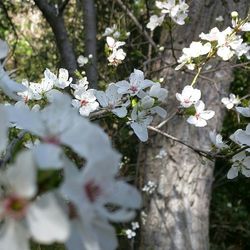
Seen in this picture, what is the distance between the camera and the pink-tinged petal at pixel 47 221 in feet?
1.75

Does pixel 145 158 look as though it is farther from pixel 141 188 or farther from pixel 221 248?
pixel 221 248

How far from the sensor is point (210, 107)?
9.40 feet

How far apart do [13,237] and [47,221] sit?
5 cm

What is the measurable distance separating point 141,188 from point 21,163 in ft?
8.07

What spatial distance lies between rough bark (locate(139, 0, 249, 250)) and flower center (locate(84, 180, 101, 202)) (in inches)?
87.3

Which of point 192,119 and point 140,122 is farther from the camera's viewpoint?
point 192,119

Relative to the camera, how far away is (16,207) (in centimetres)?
57

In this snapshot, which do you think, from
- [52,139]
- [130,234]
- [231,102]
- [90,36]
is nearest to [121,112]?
[52,139]

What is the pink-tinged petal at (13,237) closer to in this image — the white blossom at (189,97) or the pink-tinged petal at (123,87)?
the pink-tinged petal at (123,87)

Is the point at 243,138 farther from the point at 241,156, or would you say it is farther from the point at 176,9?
the point at 176,9

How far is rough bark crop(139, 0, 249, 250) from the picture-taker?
2797 mm

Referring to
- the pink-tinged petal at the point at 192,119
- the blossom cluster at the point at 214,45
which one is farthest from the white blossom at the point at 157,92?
the blossom cluster at the point at 214,45

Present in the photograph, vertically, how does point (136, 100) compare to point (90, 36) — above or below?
below

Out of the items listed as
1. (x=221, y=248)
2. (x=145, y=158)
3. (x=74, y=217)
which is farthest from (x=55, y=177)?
(x=221, y=248)
